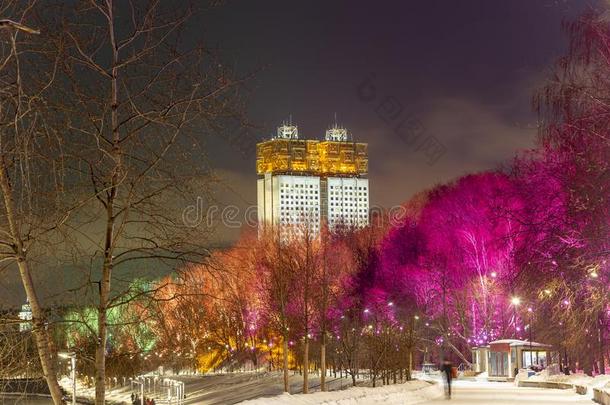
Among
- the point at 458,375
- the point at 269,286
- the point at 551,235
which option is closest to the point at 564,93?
the point at 551,235

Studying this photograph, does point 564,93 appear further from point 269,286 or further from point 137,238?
point 269,286

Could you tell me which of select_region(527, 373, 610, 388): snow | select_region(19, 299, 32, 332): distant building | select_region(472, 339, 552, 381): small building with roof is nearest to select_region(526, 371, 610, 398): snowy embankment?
select_region(527, 373, 610, 388): snow

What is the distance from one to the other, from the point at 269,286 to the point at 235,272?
3520cm

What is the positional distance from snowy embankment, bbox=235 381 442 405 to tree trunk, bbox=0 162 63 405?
438 inches

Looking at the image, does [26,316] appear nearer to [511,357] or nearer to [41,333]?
[41,333]

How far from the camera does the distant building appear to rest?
1071 centimetres

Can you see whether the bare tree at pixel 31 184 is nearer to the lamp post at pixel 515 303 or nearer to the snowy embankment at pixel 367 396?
the snowy embankment at pixel 367 396

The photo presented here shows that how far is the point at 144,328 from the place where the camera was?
13.0m

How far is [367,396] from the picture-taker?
96.0 feet

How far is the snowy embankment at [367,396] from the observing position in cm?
2408

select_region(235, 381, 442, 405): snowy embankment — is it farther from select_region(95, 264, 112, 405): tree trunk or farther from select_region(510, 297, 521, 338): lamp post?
select_region(510, 297, 521, 338): lamp post

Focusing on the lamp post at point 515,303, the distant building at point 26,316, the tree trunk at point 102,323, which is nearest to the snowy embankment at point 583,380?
the lamp post at point 515,303

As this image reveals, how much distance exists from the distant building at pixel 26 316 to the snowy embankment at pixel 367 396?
11.4 m

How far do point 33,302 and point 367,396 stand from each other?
19590 mm
